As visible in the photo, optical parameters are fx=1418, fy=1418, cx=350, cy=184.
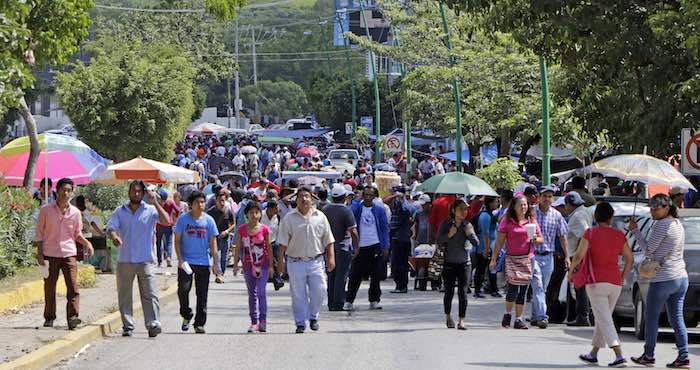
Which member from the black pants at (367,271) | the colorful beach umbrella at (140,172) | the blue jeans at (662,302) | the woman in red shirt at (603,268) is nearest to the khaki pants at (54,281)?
the black pants at (367,271)

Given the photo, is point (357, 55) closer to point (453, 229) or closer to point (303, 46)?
point (303, 46)

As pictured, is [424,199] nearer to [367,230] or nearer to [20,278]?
[367,230]

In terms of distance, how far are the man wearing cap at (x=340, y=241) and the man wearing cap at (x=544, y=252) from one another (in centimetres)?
255

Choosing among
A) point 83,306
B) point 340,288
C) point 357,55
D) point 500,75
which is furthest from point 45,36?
point 357,55

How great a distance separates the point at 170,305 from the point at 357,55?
399ft

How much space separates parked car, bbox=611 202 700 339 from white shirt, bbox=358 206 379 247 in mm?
4089

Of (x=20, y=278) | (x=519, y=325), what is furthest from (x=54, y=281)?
(x=519, y=325)

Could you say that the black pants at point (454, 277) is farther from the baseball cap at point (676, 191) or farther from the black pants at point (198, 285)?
the baseball cap at point (676, 191)

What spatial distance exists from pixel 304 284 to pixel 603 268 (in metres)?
4.23

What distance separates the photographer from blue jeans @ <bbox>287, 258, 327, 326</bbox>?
659 inches

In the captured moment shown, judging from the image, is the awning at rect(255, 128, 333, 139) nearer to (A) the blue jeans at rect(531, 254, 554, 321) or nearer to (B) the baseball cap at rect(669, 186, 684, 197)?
(B) the baseball cap at rect(669, 186, 684, 197)

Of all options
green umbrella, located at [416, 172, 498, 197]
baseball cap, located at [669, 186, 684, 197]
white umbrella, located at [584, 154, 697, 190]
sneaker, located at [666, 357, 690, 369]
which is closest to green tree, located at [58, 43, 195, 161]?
green umbrella, located at [416, 172, 498, 197]

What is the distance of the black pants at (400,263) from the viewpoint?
24.5 m

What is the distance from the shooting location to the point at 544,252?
1802 cm
